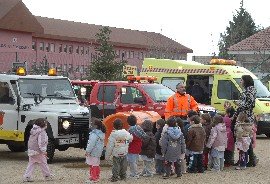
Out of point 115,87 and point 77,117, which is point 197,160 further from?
point 115,87

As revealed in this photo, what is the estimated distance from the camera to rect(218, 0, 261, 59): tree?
69.0 m

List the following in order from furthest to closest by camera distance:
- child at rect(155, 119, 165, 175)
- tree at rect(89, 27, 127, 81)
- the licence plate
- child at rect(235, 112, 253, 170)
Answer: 1. tree at rect(89, 27, 127, 81)
2. the licence plate
3. child at rect(235, 112, 253, 170)
4. child at rect(155, 119, 165, 175)

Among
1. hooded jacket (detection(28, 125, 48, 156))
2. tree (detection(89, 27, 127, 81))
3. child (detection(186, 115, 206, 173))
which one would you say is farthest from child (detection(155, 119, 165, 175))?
tree (detection(89, 27, 127, 81))

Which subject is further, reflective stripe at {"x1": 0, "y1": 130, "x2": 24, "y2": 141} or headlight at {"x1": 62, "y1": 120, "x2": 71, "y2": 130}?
reflective stripe at {"x1": 0, "y1": 130, "x2": 24, "y2": 141}

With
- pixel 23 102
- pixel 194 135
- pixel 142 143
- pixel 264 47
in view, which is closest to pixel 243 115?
pixel 194 135

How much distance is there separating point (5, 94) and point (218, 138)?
209 inches

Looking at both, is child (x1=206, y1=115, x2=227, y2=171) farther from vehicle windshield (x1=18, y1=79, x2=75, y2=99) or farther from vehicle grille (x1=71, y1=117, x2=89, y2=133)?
vehicle windshield (x1=18, y1=79, x2=75, y2=99)

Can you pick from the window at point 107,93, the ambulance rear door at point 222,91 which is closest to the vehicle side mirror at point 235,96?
the ambulance rear door at point 222,91

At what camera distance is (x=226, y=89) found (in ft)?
80.6

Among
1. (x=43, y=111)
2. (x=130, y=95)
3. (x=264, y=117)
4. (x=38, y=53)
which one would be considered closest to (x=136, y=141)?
(x=43, y=111)

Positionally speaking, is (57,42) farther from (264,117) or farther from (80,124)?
(80,124)

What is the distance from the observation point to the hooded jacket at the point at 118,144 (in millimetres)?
14055

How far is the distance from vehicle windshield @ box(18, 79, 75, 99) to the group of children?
335 centimetres

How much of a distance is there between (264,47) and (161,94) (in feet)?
116
